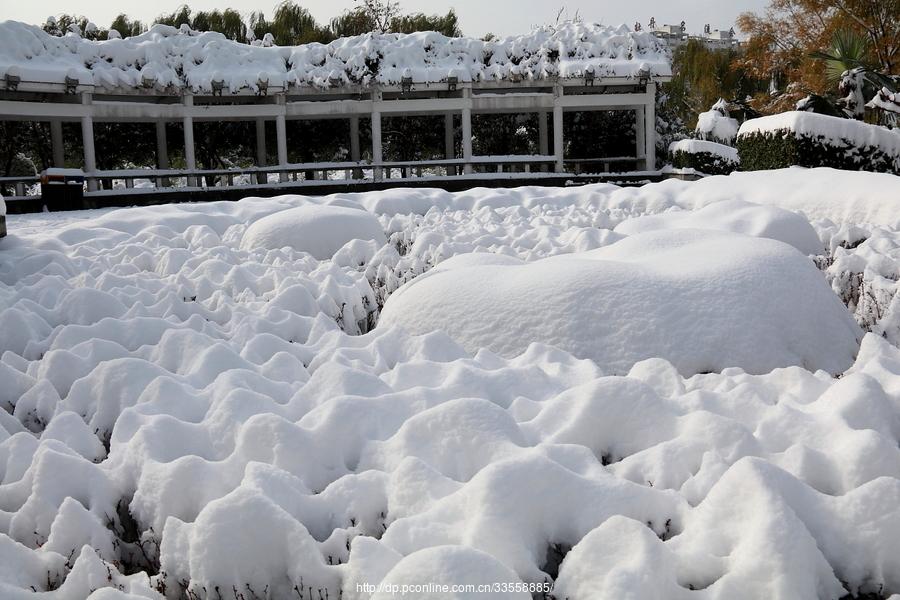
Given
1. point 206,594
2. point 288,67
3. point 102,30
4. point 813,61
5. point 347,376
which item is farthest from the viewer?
point 102,30

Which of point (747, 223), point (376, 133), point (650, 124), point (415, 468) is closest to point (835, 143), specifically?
point (747, 223)

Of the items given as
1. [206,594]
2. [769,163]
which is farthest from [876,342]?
[769,163]

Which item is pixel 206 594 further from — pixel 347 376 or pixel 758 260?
pixel 758 260

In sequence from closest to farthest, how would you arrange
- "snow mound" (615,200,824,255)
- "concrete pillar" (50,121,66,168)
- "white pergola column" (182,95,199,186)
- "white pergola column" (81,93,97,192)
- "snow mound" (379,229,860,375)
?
1. "snow mound" (379,229,860,375)
2. "snow mound" (615,200,824,255)
3. "white pergola column" (81,93,97,192)
4. "white pergola column" (182,95,199,186)
5. "concrete pillar" (50,121,66,168)

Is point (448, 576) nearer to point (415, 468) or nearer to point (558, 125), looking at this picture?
point (415, 468)

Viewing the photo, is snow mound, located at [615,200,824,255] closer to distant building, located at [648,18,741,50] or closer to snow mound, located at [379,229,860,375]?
snow mound, located at [379,229,860,375]

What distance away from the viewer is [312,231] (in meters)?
9.49

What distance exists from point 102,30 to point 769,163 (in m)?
28.7

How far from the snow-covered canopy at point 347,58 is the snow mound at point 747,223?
1527 centimetres

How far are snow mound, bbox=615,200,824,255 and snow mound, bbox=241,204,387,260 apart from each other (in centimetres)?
299

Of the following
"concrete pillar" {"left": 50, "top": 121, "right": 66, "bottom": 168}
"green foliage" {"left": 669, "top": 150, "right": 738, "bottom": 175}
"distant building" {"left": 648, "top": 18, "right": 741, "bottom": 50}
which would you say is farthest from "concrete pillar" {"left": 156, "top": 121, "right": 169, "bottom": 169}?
"distant building" {"left": 648, "top": 18, "right": 741, "bottom": 50}

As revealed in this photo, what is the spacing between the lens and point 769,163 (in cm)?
1431

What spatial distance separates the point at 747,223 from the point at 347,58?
1690 cm

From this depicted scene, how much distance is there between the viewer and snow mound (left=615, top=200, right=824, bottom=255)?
820 centimetres
